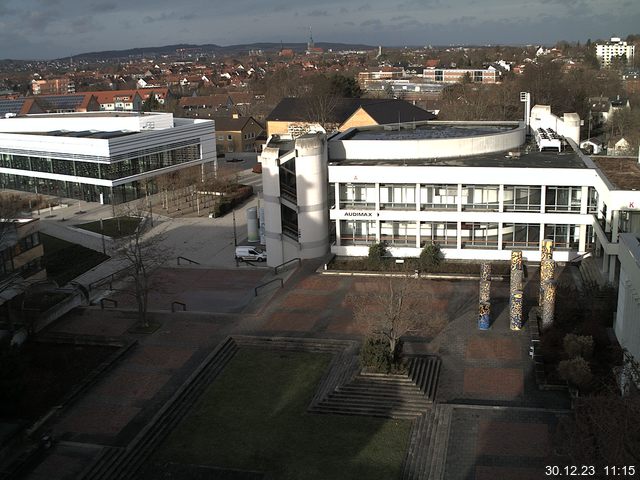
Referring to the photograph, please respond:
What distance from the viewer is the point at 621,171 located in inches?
1410

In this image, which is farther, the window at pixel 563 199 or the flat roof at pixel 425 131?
the flat roof at pixel 425 131

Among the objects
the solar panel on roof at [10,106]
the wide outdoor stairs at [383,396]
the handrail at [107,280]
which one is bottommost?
the wide outdoor stairs at [383,396]

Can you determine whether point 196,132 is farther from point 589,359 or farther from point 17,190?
point 589,359

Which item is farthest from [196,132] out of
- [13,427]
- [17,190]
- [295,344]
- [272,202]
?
[13,427]

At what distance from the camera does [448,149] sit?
4031 centimetres

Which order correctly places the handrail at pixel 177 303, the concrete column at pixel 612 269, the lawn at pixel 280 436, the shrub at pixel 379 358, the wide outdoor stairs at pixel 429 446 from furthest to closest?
the handrail at pixel 177 303 → the concrete column at pixel 612 269 → the shrub at pixel 379 358 → the lawn at pixel 280 436 → the wide outdoor stairs at pixel 429 446

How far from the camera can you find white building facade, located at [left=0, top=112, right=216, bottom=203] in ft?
190

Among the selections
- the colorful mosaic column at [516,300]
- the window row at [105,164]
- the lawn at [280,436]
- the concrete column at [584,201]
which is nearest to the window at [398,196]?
the concrete column at [584,201]

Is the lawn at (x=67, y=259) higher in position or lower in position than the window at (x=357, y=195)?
lower

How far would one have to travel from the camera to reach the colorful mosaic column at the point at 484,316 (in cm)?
2839

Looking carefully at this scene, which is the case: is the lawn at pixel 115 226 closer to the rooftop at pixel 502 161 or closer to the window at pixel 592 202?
the rooftop at pixel 502 161

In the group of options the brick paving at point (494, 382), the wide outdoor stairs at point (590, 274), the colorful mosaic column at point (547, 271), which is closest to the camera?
the brick paving at point (494, 382)

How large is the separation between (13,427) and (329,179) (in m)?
21.3

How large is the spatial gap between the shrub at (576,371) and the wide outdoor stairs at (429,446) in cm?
376
